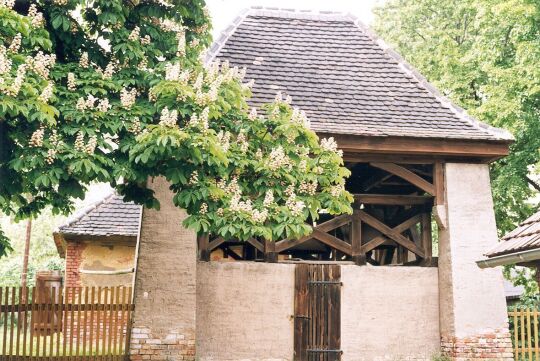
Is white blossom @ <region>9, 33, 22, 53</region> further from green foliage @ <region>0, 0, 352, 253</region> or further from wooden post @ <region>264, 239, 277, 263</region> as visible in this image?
wooden post @ <region>264, 239, 277, 263</region>

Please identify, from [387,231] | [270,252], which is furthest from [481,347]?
[270,252]

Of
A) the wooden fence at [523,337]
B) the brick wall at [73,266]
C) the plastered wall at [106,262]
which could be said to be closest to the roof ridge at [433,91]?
the wooden fence at [523,337]

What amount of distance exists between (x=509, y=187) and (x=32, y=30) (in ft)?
41.7

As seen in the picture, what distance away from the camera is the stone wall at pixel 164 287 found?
39.1 ft

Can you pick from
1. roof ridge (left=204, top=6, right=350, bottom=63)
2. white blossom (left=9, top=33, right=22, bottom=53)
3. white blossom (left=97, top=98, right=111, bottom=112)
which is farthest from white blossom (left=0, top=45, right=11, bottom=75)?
roof ridge (left=204, top=6, right=350, bottom=63)

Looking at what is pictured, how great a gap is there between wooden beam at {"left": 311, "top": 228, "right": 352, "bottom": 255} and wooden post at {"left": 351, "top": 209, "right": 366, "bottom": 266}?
121 millimetres

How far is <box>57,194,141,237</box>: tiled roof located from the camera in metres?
18.1

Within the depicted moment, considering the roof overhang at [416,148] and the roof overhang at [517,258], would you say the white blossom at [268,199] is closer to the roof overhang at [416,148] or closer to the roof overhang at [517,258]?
the roof overhang at [517,258]

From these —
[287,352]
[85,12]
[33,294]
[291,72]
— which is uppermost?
[291,72]

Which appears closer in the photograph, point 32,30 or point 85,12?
point 32,30

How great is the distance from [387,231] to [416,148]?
1640mm

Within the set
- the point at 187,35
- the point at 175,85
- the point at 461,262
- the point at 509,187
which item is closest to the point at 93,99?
the point at 175,85

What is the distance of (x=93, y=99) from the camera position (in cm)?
842

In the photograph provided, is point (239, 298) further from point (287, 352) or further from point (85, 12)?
point (85, 12)
